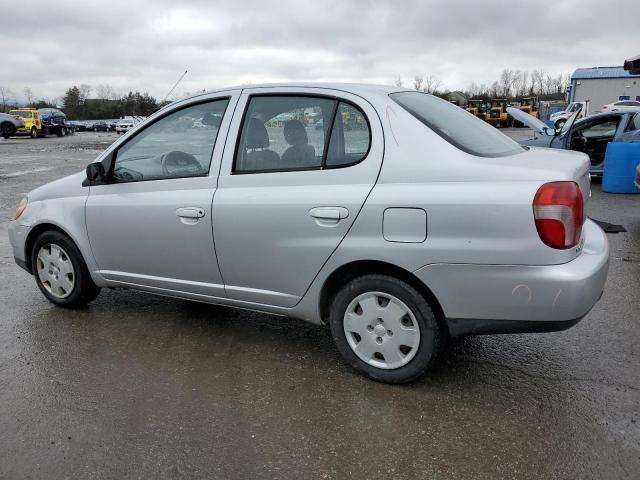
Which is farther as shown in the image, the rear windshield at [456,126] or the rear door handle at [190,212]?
the rear door handle at [190,212]

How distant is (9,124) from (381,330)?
4157 centimetres

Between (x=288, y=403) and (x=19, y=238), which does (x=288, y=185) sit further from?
(x=19, y=238)

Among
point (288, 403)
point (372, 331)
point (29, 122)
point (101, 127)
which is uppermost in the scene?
point (29, 122)

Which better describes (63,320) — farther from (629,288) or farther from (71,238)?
(629,288)

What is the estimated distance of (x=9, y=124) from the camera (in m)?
37.8

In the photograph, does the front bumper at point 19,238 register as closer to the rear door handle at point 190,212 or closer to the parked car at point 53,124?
the rear door handle at point 190,212

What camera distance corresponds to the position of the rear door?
3.21 meters

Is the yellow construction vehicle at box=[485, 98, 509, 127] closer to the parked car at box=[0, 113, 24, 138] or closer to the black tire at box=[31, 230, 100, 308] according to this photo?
the parked car at box=[0, 113, 24, 138]

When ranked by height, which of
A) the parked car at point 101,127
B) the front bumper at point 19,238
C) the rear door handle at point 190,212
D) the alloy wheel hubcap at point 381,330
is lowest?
the alloy wheel hubcap at point 381,330

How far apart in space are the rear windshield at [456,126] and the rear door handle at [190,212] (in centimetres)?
143

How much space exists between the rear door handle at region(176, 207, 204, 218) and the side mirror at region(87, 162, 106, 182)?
0.83 metres

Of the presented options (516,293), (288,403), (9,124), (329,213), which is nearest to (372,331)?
(288,403)

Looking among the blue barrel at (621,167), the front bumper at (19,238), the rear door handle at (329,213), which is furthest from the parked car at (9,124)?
the rear door handle at (329,213)

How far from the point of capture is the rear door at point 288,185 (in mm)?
3213
